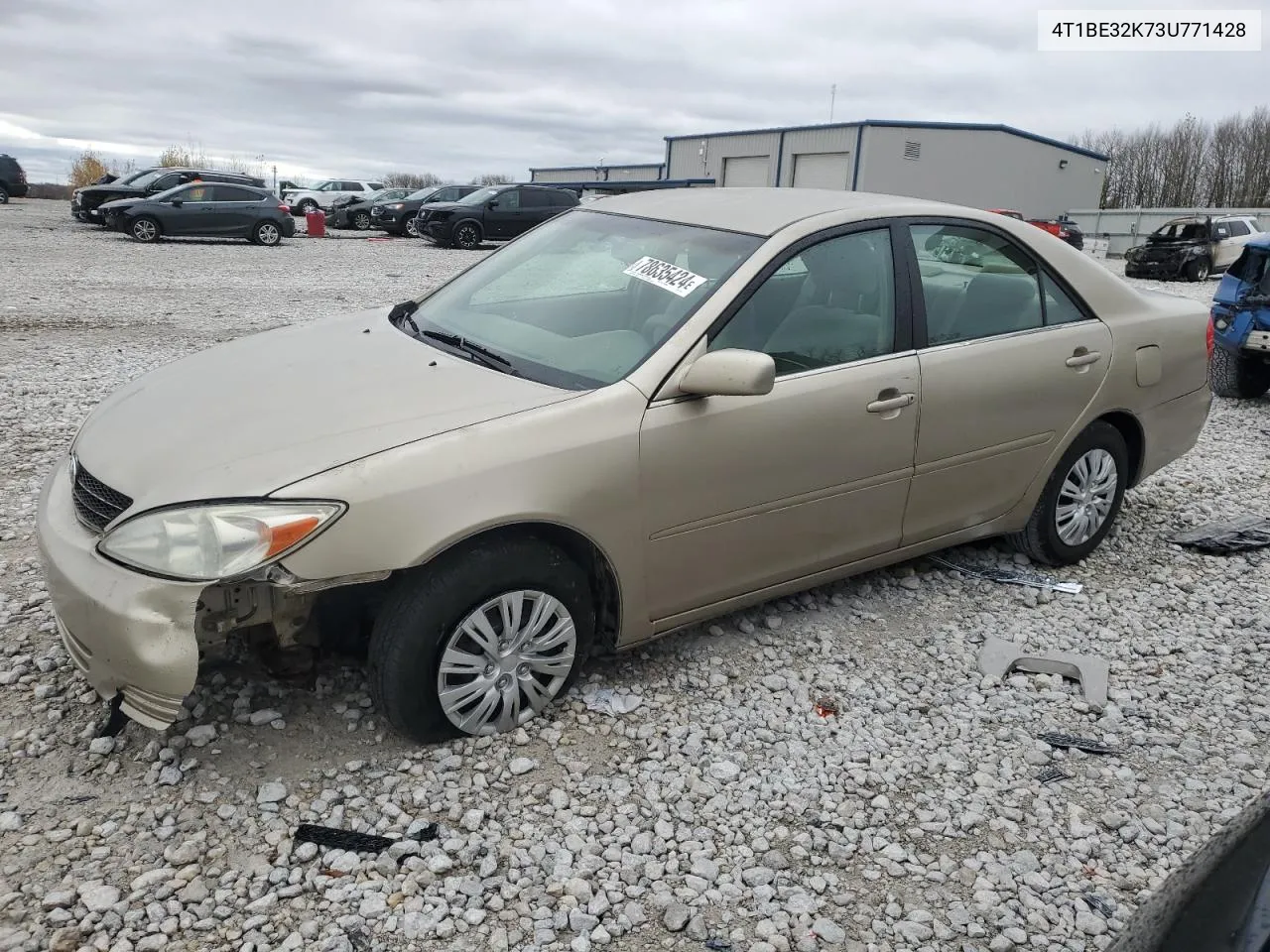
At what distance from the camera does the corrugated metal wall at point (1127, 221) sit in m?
36.9

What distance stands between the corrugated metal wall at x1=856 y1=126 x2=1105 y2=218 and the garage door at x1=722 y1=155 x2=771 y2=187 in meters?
4.86

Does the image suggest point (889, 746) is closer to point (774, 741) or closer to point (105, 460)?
point (774, 741)

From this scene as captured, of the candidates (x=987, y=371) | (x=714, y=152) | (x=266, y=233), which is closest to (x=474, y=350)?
(x=987, y=371)

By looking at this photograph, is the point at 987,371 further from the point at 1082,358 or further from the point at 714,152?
the point at 714,152

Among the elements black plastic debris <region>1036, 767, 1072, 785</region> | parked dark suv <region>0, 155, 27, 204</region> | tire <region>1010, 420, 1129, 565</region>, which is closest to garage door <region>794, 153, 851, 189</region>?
parked dark suv <region>0, 155, 27, 204</region>

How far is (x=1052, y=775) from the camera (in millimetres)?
3148

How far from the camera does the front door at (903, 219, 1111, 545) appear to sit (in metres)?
3.85

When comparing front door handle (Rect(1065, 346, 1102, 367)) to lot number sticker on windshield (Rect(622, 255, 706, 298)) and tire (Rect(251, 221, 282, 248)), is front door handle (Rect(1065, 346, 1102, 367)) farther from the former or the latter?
tire (Rect(251, 221, 282, 248))

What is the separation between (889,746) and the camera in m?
3.25

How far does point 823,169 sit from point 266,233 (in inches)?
1001

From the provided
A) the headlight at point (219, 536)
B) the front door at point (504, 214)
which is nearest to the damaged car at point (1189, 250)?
the front door at point (504, 214)

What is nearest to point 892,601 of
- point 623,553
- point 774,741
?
point 774,741

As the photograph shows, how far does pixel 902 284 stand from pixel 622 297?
3.71 ft

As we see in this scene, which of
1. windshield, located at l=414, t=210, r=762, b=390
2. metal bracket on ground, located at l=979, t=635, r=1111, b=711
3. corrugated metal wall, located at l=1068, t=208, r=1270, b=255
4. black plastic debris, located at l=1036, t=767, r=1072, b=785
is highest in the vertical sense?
corrugated metal wall, located at l=1068, t=208, r=1270, b=255
